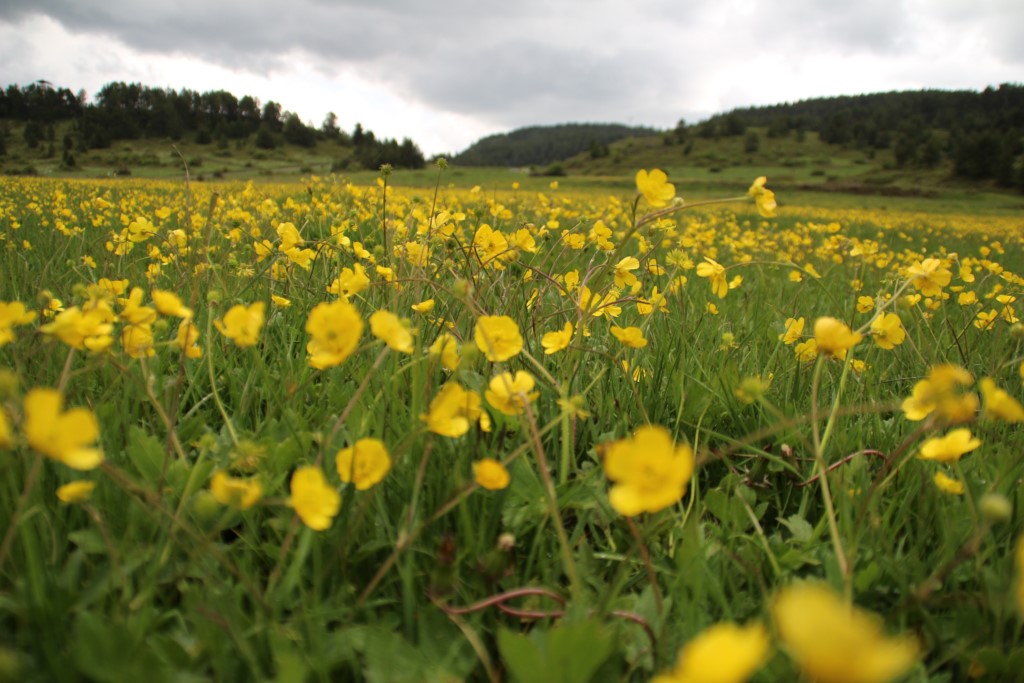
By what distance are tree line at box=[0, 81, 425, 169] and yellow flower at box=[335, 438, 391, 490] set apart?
46.5 m

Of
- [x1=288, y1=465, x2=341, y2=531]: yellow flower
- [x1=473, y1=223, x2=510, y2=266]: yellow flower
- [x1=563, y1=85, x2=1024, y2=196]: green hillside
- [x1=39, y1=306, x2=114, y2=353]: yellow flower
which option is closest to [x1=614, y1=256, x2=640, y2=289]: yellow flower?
[x1=473, y1=223, x2=510, y2=266]: yellow flower

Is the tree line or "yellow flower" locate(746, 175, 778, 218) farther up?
the tree line

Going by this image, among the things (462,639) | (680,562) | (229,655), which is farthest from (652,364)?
(229,655)

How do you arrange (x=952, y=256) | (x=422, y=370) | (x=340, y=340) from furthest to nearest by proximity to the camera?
(x=952, y=256) → (x=422, y=370) → (x=340, y=340)

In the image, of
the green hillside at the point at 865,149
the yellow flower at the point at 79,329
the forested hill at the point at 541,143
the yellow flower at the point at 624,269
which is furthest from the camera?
the forested hill at the point at 541,143

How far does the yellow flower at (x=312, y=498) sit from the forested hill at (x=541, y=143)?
141 m

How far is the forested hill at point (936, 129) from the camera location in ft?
147

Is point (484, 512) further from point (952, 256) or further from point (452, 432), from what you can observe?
point (952, 256)

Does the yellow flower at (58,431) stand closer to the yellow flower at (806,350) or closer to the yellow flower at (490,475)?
the yellow flower at (490,475)

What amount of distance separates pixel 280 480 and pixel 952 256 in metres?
2.04

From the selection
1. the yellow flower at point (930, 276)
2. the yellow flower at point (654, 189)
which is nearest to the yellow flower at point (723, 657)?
the yellow flower at point (654, 189)

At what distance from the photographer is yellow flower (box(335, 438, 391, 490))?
2.66 feet

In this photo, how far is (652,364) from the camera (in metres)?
1.87

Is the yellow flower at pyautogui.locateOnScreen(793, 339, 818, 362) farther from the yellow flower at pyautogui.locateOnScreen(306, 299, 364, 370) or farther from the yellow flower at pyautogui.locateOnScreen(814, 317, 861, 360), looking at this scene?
the yellow flower at pyautogui.locateOnScreen(306, 299, 364, 370)
